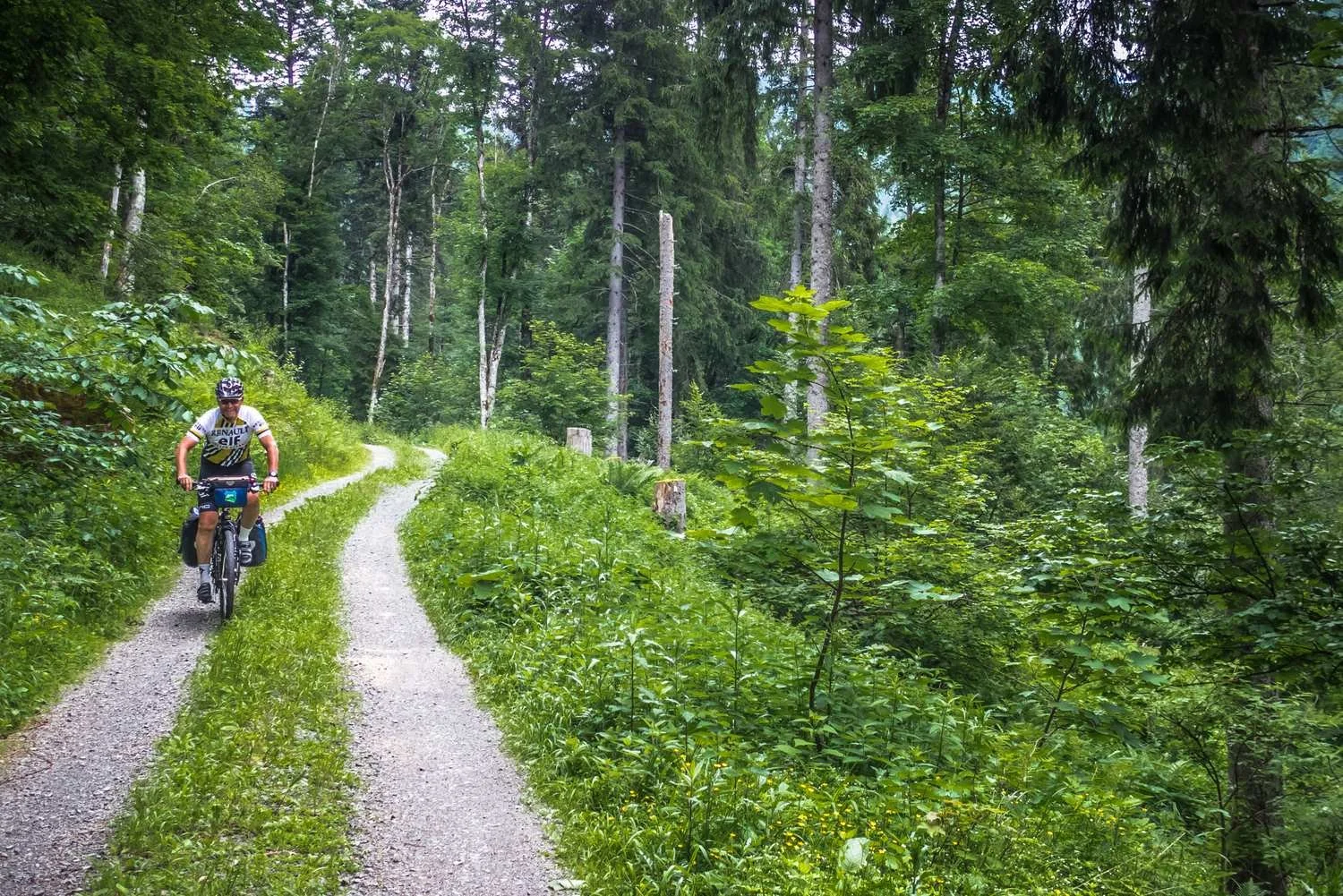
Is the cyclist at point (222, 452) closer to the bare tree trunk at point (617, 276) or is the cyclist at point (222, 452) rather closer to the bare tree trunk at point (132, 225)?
the bare tree trunk at point (132, 225)

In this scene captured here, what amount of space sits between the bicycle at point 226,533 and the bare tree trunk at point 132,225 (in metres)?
9.80

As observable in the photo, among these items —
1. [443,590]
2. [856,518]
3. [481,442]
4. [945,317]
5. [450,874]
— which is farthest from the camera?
[481,442]

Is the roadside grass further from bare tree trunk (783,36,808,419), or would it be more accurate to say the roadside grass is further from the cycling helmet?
bare tree trunk (783,36,808,419)

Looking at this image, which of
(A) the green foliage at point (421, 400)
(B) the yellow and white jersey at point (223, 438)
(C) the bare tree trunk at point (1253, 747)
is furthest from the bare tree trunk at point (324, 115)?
(C) the bare tree trunk at point (1253, 747)

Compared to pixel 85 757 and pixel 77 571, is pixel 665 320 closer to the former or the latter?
pixel 77 571

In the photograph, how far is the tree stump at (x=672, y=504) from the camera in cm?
1380

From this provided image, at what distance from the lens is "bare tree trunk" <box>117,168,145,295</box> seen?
14.9 meters

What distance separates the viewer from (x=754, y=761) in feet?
15.1

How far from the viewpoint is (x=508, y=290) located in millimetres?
30406

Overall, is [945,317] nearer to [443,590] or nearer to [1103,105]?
[1103,105]

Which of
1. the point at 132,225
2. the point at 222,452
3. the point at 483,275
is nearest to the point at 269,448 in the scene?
the point at 222,452

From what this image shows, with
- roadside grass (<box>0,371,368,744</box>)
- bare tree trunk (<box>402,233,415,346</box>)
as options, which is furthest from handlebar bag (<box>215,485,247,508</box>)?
bare tree trunk (<box>402,233,415,346</box>)

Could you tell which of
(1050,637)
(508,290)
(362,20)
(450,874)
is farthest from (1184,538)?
(362,20)

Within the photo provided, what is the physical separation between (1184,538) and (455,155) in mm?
38444
